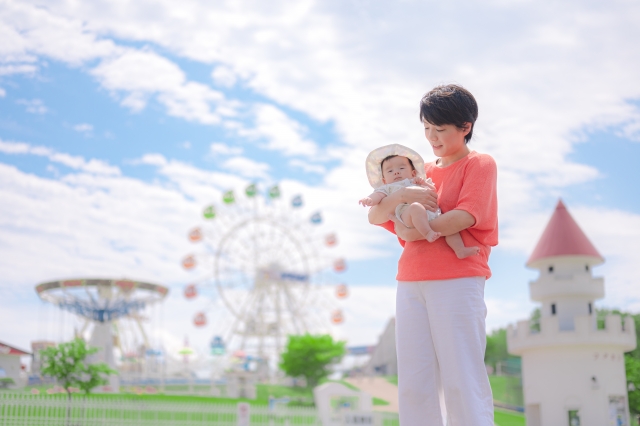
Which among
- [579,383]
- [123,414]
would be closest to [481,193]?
[123,414]

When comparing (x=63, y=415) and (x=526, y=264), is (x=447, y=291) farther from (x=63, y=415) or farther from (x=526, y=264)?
(x=526, y=264)

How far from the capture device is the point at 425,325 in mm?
2404

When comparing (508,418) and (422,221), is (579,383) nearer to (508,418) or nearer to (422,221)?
(508,418)

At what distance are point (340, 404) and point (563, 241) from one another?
10.7 meters

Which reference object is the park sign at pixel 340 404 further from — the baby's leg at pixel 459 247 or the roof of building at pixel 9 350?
the baby's leg at pixel 459 247

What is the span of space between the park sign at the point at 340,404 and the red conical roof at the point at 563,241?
7.07m

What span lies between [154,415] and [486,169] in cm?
1655

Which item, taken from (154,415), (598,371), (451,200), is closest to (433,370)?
(451,200)

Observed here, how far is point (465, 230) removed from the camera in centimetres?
247

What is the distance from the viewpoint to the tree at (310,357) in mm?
36719

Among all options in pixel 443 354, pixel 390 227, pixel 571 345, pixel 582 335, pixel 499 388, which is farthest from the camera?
pixel 499 388

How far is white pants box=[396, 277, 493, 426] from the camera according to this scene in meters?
2.30

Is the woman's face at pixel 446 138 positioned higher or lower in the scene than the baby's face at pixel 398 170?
higher

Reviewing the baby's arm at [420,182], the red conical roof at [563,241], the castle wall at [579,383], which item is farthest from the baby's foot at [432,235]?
the red conical roof at [563,241]
